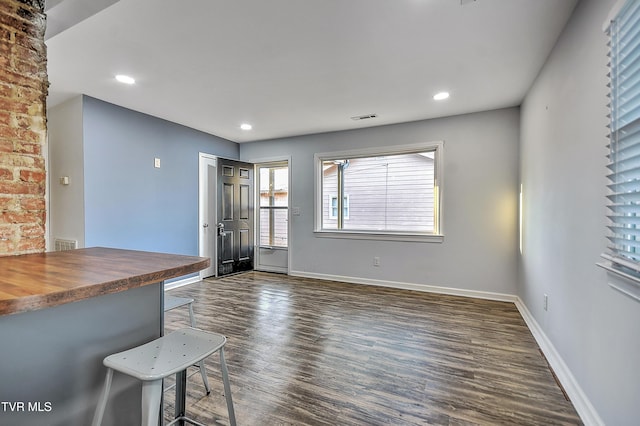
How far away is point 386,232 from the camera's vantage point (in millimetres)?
4520

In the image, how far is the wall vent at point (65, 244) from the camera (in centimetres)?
349

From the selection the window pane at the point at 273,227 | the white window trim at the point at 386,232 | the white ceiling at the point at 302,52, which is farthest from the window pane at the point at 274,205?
the white ceiling at the point at 302,52

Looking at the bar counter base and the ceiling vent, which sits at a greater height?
the ceiling vent

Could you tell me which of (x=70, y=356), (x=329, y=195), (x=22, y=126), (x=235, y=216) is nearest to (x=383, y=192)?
(x=329, y=195)

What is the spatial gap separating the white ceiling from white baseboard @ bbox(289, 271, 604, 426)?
7.70 feet

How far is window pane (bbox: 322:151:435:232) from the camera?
437 cm

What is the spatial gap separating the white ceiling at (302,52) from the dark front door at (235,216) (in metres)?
1.58

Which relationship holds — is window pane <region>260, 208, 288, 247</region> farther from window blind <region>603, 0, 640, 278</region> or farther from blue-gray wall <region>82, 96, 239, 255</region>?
window blind <region>603, 0, 640, 278</region>

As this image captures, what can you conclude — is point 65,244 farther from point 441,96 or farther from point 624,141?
point 624,141

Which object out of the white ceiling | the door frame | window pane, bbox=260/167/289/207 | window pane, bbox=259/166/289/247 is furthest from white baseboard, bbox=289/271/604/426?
the white ceiling

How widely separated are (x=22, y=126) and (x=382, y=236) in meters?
3.99

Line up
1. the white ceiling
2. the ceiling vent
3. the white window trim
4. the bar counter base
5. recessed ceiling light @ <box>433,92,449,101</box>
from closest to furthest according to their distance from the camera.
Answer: the bar counter base → the white ceiling → recessed ceiling light @ <box>433,92,449,101</box> → the ceiling vent → the white window trim

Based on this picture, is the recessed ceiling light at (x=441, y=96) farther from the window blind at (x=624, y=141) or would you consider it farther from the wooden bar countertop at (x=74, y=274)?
the wooden bar countertop at (x=74, y=274)

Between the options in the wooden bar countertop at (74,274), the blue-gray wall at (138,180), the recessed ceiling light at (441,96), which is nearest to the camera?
the wooden bar countertop at (74,274)
